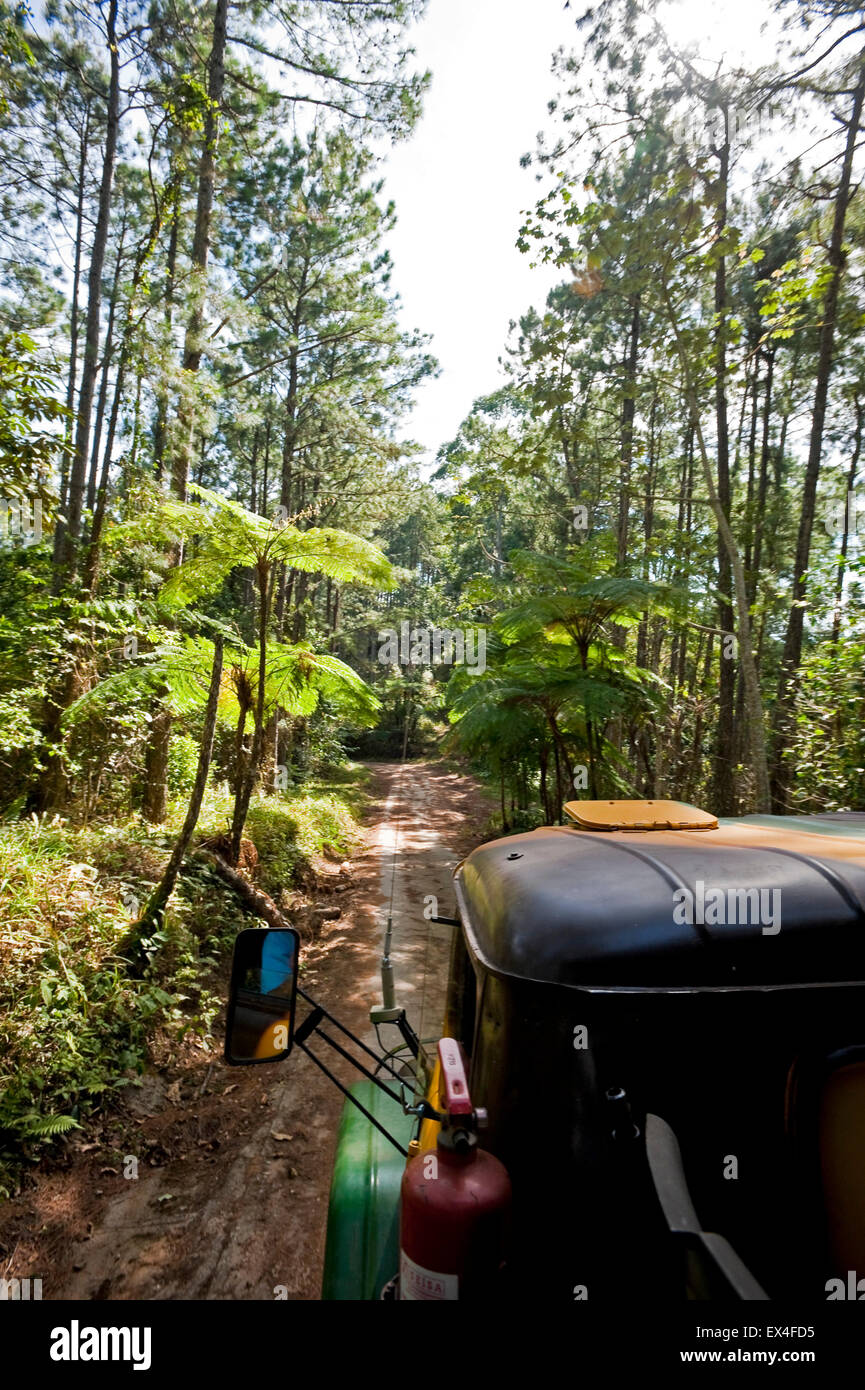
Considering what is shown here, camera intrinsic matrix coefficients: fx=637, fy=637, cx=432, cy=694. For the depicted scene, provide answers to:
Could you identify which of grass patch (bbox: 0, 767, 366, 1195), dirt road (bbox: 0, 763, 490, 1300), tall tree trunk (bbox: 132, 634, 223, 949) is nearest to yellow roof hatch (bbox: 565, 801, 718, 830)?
dirt road (bbox: 0, 763, 490, 1300)

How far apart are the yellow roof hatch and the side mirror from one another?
1.08 m

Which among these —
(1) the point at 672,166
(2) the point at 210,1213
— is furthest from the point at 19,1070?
(1) the point at 672,166

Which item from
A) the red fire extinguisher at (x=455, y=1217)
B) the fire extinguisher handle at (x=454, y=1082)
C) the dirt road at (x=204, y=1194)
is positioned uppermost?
the fire extinguisher handle at (x=454, y=1082)

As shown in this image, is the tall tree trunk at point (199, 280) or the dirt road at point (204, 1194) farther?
the tall tree trunk at point (199, 280)

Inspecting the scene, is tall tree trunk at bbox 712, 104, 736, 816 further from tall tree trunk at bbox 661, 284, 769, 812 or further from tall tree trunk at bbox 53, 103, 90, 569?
tall tree trunk at bbox 53, 103, 90, 569

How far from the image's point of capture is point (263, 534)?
6914mm

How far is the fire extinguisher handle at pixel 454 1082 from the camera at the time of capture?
1214mm

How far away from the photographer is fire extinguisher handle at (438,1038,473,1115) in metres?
1.21

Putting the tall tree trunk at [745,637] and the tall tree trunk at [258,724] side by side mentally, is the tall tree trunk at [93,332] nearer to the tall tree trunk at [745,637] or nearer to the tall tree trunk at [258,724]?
the tall tree trunk at [258,724]

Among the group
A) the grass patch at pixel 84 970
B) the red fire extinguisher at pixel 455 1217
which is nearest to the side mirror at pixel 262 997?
the red fire extinguisher at pixel 455 1217

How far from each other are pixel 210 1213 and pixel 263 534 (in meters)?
5.77

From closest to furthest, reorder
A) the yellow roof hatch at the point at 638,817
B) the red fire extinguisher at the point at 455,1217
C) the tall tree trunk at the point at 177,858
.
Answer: the red fire extinguisher at the point at 455,1217 → the yellow roof hatch at the point at 638,817 → the tall tree trunk at the point at 177,858

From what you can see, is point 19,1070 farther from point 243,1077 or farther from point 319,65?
point 319,65

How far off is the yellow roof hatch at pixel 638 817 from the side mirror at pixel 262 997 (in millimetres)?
1076
